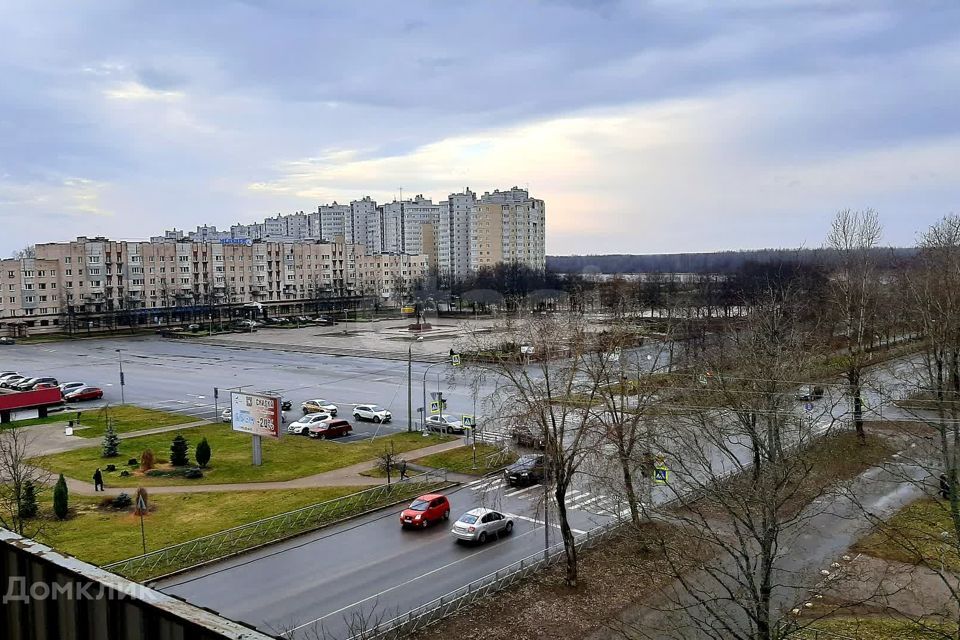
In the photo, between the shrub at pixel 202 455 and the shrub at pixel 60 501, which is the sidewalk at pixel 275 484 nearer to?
the shrub at pixel 202 455

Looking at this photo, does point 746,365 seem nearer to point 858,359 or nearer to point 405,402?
point 858,359

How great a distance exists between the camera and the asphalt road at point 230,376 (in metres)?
42.0

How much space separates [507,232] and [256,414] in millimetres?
129603

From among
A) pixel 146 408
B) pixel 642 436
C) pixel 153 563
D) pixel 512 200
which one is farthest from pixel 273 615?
pixel 512 200

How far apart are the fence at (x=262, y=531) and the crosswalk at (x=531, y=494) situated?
1.57 m

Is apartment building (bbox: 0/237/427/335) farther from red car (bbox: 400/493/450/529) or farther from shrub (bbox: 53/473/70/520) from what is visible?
red car (bbox: 400/493/450/529)

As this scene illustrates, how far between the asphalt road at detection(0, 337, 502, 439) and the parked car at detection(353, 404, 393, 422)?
0.48 m

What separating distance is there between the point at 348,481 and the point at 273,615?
1058 cm

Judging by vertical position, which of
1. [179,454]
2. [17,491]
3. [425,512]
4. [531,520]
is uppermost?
[17,491]

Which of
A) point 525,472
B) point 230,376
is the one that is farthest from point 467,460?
point 230,376

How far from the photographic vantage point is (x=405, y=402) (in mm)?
42375

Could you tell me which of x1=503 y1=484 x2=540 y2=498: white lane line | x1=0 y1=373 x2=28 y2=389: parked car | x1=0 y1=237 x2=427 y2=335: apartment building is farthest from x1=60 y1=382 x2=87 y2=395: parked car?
x1=0 y1=237 x2=427 y2=335: apartment building

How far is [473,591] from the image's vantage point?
53.1 feet

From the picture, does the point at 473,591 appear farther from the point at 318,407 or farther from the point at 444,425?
the point at 318,407
